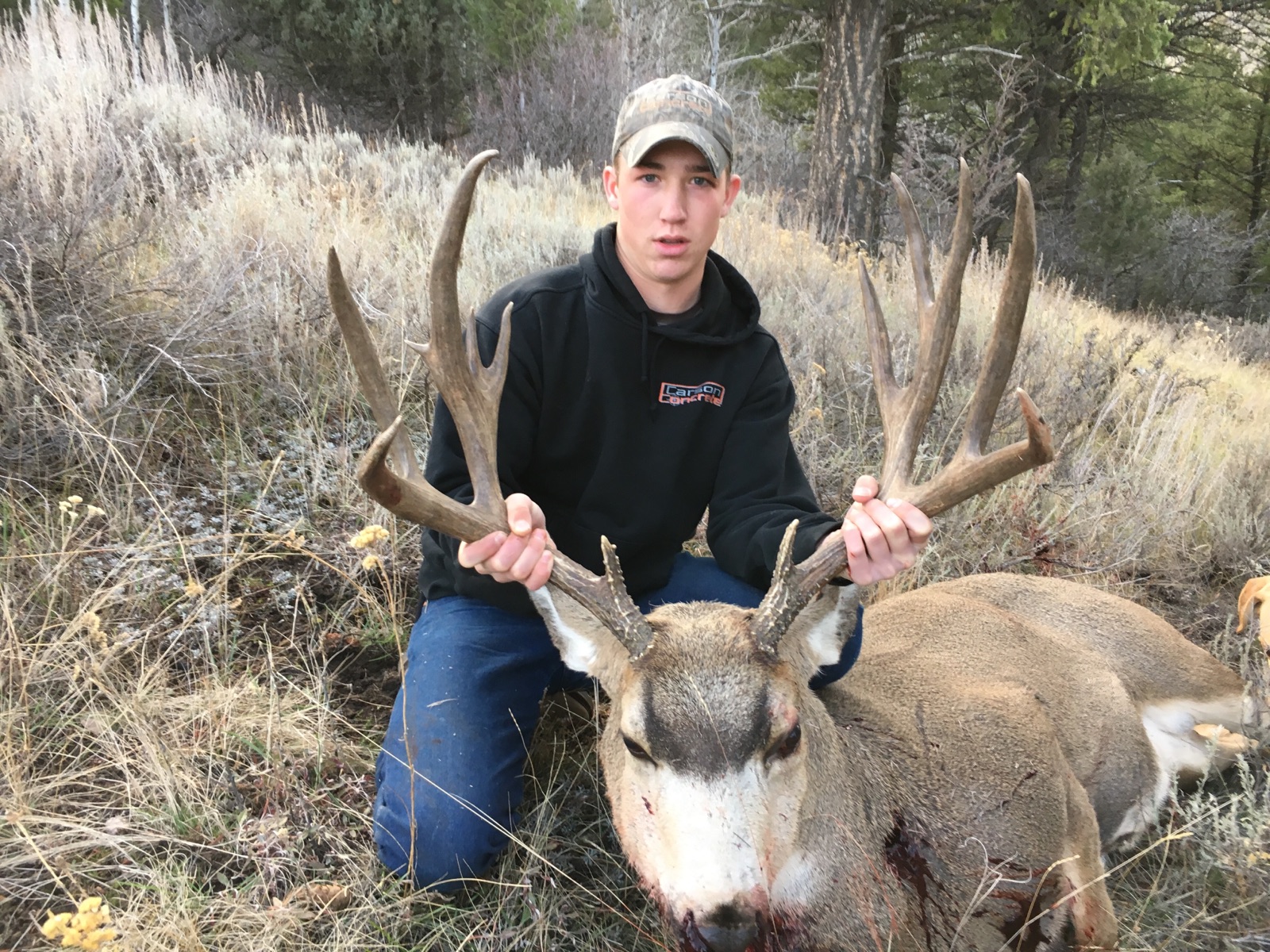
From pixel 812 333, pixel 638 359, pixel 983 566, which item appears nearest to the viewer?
pixel 638 359

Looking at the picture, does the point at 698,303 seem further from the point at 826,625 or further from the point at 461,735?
the point at 461,735

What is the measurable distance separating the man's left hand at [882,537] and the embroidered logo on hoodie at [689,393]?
94 centimetres

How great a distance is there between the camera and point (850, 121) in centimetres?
931

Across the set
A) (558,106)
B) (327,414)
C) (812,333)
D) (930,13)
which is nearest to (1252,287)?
(930,13)

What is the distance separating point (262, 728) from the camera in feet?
8.82

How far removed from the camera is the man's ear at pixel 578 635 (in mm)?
2297

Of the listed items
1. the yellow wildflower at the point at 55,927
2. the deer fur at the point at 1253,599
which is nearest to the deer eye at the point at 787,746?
the yellow wildflower at the point at 55,927

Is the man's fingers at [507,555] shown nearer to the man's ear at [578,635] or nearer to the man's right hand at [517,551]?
the man's right hand at [517,551]

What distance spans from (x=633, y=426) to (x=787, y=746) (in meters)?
1.31

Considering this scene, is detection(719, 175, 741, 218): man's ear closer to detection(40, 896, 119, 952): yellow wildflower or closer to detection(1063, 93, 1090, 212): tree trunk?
detection(40, 896, 119, 952): yellow wildflower

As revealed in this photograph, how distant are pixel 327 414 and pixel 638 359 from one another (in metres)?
1.88

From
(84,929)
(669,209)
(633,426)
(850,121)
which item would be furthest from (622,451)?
(850,121)

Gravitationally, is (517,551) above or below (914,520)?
below

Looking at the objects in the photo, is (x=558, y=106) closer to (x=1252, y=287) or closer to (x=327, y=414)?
(x=327, y=414)
